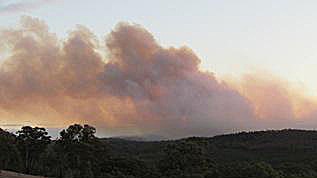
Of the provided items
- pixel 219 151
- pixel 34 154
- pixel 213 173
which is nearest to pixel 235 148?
pixel 219 151

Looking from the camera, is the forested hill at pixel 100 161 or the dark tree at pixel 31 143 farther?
the dark tree at pixel 31 143

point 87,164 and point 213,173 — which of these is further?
point 87,164

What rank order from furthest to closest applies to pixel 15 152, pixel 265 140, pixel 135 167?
pixel 265 140 → pixel 15 152 → pixel 135 167

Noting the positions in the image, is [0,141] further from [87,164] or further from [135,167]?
[135,167]

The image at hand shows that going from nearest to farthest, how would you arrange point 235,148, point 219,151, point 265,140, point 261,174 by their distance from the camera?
point 261,174 → point 219,151 → point 235,148 → point 265,140

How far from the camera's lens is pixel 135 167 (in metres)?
73.9

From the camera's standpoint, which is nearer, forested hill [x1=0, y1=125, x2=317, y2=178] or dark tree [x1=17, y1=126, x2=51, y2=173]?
forested hill [x1=0, y1=125, x2=317, y2=178]

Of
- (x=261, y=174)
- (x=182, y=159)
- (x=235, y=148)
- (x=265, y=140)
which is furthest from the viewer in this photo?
(x=265, y=140)

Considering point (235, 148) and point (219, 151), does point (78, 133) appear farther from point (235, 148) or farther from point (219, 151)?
point (235, 148)

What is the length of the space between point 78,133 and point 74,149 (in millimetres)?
2500

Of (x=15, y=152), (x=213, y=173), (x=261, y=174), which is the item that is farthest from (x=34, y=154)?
(x=261, y=174)

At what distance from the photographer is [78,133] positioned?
75875 millimetres

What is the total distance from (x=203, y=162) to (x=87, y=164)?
16.7m

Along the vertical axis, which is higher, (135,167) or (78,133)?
(78,133)
